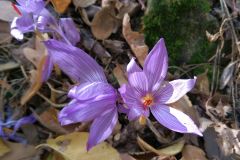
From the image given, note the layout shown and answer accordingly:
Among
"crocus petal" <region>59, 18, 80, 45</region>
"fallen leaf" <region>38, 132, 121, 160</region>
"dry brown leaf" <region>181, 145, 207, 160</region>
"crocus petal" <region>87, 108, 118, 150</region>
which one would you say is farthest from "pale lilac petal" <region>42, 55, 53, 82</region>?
"dry brown leaf" <region>181, 145, 207, 160</region>

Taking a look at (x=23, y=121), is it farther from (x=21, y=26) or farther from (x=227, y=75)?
(x=227, y=75)

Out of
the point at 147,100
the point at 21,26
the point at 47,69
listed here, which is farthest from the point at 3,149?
the point at 147,100

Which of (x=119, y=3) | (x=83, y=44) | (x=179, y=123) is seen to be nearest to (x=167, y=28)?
(x=119, y=3)

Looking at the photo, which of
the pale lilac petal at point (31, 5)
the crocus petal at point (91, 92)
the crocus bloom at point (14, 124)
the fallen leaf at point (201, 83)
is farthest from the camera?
the fallen leaf at point (201, 83)

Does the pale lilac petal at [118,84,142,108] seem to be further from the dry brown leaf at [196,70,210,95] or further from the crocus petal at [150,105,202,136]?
the dry brown leaf at [196,70,210,95]

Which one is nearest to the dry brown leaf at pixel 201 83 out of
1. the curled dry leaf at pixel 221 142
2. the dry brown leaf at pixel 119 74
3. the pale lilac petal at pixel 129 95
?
the curled dry leaf at pixel 221 142

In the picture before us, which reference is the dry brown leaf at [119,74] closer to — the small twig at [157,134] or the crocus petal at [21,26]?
the small twig at [157,134]
